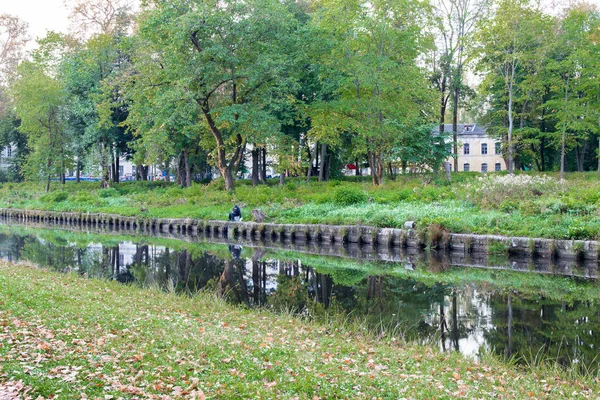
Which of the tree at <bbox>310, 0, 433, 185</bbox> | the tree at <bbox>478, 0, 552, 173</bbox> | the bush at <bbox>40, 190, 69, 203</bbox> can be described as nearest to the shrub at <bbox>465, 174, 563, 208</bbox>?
the tree at <bbox>310, 0, 433, 185</bbox>

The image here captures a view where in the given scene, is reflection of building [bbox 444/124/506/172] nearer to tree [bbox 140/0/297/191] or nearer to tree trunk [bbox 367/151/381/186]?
tree trunk [bbox 367/151/381/186]

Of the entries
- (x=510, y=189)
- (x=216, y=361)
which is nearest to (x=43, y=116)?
(x=510, y=189)

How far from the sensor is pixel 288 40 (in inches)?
1262

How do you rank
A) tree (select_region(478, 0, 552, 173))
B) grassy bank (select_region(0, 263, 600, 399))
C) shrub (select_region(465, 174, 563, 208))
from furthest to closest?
tree (select_region(478, 0, 552, 173)) → shrub (select_region(465, 174, 563, 208)) → grassy bank (select_region(0, 263, 600, 399))

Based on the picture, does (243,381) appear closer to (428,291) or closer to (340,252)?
(428,291)

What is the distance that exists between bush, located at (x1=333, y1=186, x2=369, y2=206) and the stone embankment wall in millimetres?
2742

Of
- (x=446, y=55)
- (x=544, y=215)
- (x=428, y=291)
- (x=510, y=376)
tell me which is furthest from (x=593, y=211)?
(x=446, y=55)

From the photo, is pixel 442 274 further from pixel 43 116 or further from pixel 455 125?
pixel 43 116

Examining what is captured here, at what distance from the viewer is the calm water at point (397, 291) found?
31.4 feet

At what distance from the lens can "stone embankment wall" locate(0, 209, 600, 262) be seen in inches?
669

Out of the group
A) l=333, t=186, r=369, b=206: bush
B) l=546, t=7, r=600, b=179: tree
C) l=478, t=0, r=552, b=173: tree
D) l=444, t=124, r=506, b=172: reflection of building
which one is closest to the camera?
l=333, t=186, r=369, b=206: bush

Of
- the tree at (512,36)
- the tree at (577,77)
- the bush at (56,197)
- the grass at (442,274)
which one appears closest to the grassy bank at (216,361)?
the grass at (442,274)

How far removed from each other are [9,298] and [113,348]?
3.46 metres

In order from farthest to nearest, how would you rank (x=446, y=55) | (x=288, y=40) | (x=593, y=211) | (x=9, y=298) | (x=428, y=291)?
1. (x=446, y=55)
2. (x=288, y=40)
3. (x=593, y=211)
4. (x=428, y=291)
5. (x=9, y=298)
